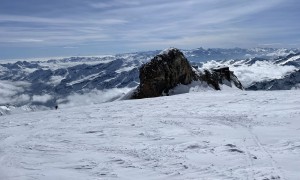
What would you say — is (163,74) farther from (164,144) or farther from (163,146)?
(163,146)

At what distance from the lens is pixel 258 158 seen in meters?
12.0

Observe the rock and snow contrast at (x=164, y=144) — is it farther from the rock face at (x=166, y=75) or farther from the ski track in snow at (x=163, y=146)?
the rock face at (x=166, y=75)

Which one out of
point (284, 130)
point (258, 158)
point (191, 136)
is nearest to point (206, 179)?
point (258, 158)

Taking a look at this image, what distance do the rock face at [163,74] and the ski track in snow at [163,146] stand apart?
25.5 metres

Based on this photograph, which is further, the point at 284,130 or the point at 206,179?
the point at 284,130

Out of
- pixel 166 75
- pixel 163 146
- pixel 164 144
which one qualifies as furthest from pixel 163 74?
pixel 163 146

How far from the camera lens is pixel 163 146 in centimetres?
1441

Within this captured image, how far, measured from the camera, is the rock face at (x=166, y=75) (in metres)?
48.8

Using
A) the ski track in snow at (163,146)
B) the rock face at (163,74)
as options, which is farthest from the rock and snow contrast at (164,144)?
the rock face at (163,74)

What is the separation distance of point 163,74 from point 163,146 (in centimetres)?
3563

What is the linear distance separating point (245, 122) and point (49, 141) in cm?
963

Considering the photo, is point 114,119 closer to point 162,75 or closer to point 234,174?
point 234,174

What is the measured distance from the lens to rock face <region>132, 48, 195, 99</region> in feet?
160

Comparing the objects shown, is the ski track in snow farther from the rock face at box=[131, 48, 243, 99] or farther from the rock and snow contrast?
the rock face at box=[131, 48, 243, 99]
